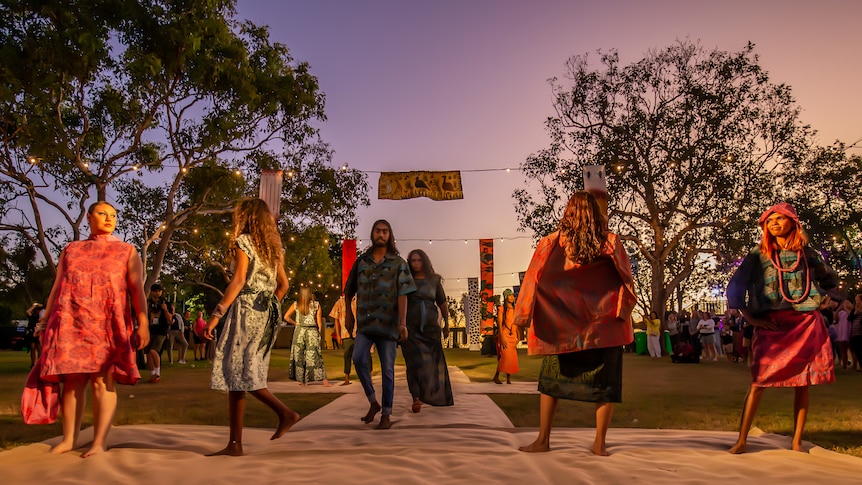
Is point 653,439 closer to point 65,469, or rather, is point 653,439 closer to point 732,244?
point 65,469

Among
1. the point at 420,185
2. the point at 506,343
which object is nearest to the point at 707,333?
the point at 420,185

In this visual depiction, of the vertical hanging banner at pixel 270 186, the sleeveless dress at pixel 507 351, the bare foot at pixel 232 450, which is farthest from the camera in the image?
the vertical hanging banner at pixel 270 186

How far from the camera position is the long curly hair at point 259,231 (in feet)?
14.9

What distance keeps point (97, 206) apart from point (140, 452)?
5.34 ft

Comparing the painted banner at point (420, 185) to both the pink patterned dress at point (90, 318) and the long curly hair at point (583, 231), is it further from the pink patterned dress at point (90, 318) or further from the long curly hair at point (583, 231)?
the pink patterned dress at point (90, 318)

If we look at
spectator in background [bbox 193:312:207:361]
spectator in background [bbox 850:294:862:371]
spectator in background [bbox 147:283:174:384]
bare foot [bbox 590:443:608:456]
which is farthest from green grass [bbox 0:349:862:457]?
spectator in background [bbox 193:312:207:361]

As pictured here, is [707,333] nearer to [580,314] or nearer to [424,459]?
[580,314]

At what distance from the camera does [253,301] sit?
4426 mm

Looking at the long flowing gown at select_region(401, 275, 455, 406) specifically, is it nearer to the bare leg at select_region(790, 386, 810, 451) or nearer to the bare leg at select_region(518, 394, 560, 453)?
the bare leg at select_region(518, 394, 560, 453)

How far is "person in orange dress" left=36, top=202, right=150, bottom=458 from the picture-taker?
4.16 metres

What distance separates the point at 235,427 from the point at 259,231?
4.21 feet

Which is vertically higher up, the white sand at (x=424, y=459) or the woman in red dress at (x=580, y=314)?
the woman in red dress at (x=580, y=314)

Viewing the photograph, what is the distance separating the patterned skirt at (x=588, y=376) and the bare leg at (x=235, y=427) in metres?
1.96

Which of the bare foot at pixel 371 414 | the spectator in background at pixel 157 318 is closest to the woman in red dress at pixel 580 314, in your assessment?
the bare foot at pixel 371 414
